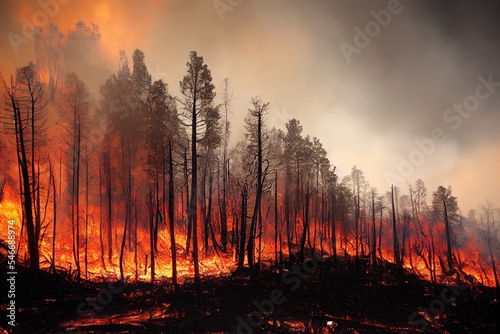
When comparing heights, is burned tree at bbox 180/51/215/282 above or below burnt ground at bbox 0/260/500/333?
above

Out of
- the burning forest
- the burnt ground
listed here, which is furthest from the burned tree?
the burnt ground

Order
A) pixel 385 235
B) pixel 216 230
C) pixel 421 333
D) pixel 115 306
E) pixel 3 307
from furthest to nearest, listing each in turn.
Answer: pixel 385 235
pixel 216 230
pixel 115 306
pixel 421 333
pixel 3 307

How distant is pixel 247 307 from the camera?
50.7 feet

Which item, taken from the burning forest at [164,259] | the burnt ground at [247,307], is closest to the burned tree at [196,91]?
the burning forest at [164,259]

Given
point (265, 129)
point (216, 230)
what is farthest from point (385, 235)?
point (265, 129)

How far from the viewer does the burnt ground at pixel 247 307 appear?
12.7m

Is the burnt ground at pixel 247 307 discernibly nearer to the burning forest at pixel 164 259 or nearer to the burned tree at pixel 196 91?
the burning forest at pixel 164 259

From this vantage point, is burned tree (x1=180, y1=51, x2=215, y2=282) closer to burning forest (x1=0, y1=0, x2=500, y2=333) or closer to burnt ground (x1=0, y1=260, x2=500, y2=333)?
burning forest (x1=0, y1=0, x2=500, y2=333)

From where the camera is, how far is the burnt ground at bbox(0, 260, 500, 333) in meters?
12.7

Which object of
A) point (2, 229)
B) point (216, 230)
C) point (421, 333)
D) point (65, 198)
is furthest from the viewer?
point (216, 230)

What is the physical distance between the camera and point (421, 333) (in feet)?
43.1

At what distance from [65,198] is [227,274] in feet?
86.4

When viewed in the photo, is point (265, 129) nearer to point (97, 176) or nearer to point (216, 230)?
point (216, 230)

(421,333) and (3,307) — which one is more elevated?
(3,307)
